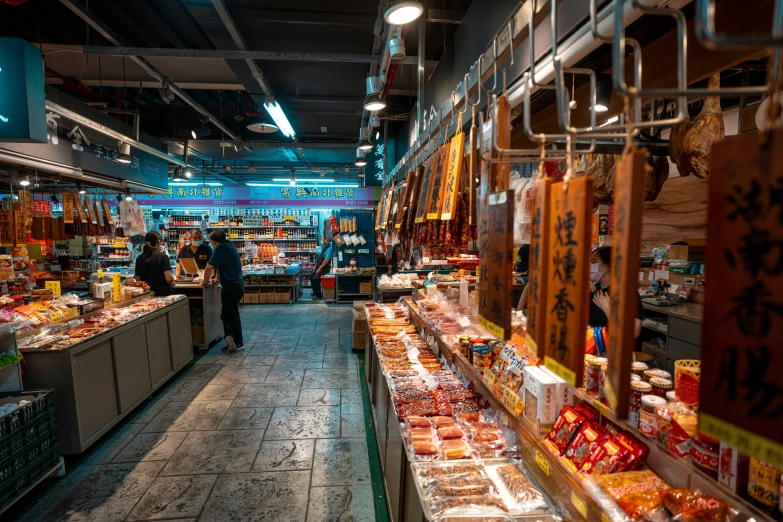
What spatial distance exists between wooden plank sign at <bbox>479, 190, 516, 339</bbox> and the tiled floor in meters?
2.57

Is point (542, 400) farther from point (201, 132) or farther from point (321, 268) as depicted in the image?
point (321, 268)

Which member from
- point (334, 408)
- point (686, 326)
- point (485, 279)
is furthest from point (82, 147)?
point (686, 326)

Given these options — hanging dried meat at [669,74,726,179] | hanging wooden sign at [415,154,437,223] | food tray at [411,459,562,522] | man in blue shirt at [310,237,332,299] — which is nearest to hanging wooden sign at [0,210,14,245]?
hanging wooden sign at [415,154,437,223]

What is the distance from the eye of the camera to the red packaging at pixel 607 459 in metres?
1.64

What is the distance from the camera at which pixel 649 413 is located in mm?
1614

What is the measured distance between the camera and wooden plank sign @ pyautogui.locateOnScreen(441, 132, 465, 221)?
68.8 inches

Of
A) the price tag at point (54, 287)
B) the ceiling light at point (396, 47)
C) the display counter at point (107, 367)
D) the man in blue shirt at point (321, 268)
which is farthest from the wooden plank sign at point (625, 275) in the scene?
the man in blue shirt at point (321, 268)

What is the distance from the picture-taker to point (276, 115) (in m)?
6.92

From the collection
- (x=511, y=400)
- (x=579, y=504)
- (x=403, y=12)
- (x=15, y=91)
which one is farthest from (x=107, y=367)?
(x=579, y=504)

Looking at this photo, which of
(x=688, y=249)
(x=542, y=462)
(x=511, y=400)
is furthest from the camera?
(x=688, y=249)

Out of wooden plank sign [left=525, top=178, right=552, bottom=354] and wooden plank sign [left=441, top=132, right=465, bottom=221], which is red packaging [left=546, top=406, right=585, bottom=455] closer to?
wooden plank sign [left=525, top=178, right=552, bottom=354]

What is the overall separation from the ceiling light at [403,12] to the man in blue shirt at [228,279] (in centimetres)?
499

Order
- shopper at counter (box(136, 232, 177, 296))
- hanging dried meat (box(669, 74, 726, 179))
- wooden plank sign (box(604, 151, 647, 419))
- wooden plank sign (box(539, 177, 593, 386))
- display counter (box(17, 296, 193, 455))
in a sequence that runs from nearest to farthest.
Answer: wooden plank sign (box(604, 151, 647, 419))
wooden plank sign (box(539, 177, 593, 386))
hanging dried meat (box(669, 74, 726, 179))
display counter (box(17, 296, 193, 455))
shopper at counter (box(136, 232, 177, 296))

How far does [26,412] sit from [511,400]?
12.2 feet
